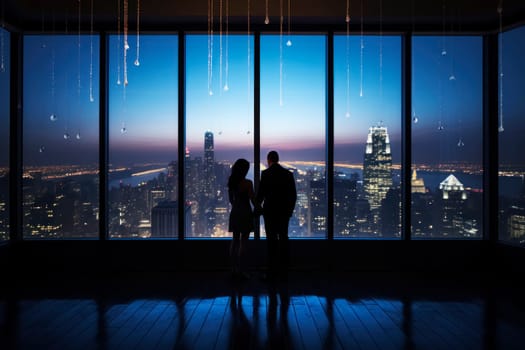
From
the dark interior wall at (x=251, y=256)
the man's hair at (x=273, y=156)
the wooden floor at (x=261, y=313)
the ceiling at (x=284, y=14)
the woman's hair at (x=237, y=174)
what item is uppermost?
the ceiling at (x=284, y=14)

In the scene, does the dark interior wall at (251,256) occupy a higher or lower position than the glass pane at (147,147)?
lower

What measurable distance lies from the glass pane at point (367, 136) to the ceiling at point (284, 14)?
0.34 metres

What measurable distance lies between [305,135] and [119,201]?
2.62 metres

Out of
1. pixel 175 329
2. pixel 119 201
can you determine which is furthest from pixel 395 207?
pixel 119 201

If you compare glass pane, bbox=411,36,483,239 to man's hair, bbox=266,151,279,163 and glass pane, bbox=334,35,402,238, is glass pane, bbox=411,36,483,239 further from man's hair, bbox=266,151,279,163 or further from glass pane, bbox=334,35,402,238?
man's hair, bbox=266,151,279,163

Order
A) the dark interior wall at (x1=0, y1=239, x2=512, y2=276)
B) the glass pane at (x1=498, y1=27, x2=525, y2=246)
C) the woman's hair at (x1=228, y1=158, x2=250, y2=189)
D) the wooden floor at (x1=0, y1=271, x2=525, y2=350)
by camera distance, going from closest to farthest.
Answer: the wooden floor at (x1=0, y1=271, x2=525, y2=350), the woman's hair at (x1=228, y1=158, x2=250, y2=189), the glass pane at (x1=498, y1=27, x2=525, y2=246), the dark interior wall at (x1=0, y1=239, x2=512, y2=276)

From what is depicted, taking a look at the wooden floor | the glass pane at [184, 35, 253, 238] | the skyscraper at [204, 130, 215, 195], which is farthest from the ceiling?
the wooden floor

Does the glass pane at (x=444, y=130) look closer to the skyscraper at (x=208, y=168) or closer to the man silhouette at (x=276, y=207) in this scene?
the man silhouette at (x=276, y=207)

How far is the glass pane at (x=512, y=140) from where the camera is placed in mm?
4773

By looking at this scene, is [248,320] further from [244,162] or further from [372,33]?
[372,33]

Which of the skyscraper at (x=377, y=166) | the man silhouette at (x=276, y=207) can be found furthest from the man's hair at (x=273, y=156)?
the skyscraper at (x=377, y=166)

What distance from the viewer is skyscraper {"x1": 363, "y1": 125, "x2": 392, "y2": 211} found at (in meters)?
5.12

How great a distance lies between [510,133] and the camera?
16.1 feet

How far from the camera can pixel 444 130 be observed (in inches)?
201
